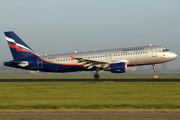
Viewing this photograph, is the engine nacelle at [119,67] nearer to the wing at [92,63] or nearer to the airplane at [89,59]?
the airplane at [89,59]

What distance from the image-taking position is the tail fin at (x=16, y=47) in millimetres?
37188

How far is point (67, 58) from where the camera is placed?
3581cm

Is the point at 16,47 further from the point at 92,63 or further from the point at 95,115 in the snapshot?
the point at 95,115

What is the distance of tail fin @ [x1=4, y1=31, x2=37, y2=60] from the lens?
3719cm

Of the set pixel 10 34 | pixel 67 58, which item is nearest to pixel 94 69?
pixel 67 58

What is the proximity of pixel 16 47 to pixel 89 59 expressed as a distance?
1199 cm

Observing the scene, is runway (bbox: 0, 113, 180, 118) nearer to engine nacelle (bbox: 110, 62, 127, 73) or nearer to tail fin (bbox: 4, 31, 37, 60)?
engine nacelle (bbox: 110, 62, 127, 73)

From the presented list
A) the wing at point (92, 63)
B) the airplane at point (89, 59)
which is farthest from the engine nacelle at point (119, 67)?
the wing at point (92, 63)

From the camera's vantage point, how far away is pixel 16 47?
37.3 meters

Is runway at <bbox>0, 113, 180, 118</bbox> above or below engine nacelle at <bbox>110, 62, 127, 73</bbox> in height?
below

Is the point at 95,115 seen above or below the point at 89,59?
below

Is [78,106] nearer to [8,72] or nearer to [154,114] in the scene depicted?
[154,114]

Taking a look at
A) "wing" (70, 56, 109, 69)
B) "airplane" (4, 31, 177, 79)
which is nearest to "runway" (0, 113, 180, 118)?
"airplane" (4, 31, 177, 79)

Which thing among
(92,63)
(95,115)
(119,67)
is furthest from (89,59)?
(95,115)
